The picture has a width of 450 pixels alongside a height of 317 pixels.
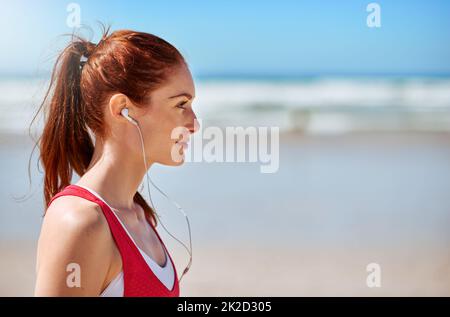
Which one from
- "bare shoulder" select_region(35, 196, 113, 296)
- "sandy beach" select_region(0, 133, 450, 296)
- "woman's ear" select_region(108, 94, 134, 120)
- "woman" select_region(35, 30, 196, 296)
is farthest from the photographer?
"sandy beach" select_region(0, 133, 450, 296)

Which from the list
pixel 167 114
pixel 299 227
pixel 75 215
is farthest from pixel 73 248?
pixel 299 227

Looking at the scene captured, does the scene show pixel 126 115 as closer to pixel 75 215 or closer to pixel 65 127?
pixel 65 127

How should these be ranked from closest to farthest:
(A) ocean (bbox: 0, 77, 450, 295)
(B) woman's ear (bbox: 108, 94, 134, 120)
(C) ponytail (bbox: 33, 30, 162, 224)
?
(B) woman's ear (bbox: 108, 94, 134, 120), (C) ponytail (bbox: 33, 30, 162, 224), (A) ocean (bbox: 0, 77, 450, 295)

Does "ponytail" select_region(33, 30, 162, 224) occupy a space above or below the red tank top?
above

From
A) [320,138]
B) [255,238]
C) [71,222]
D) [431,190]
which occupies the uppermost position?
[320,138]

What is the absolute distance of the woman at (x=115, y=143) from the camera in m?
1.63

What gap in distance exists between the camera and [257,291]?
486 cm

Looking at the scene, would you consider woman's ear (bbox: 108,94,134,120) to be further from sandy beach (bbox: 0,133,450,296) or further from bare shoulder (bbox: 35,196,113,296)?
sandy beach (bbox: 0,133,450,296)

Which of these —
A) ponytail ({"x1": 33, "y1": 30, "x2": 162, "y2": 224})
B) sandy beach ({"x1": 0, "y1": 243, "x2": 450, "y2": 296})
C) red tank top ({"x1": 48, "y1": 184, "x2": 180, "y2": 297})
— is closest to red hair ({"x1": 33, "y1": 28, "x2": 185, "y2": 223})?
ponytail ({"x1": 33, "y1": 30, "x2": 162, "y2": 224})

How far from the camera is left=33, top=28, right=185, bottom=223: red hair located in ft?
6.19

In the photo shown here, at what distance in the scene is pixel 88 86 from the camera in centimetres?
195
